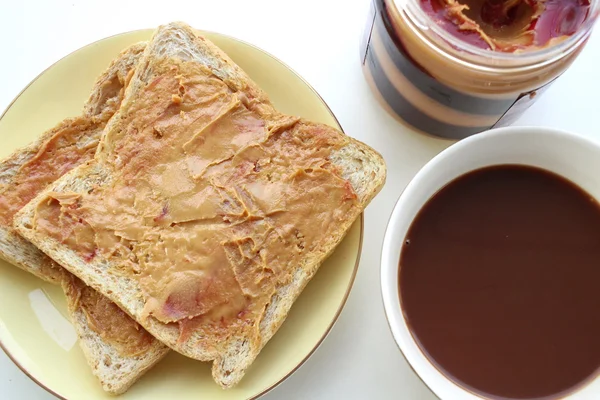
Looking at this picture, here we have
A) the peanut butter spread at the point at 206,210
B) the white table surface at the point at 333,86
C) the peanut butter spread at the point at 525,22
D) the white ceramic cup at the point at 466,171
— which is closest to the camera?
the white ceramic cup at the point at 466,171

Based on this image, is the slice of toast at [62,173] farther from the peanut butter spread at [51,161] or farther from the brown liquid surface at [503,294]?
the brown liquid surface at [503,294]

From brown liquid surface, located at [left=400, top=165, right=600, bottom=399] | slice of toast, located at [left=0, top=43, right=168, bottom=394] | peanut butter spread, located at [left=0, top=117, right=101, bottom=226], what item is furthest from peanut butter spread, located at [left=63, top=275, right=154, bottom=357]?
brown liquid surface, located at [left=400, top=165, right=600, bottom=399]

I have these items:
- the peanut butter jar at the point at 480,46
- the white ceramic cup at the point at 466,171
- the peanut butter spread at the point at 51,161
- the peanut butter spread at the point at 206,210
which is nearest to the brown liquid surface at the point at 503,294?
the white ceramic cup at the point at 466,171

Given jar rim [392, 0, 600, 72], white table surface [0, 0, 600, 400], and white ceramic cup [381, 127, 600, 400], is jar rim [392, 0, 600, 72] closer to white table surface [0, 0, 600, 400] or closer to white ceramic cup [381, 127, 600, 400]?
white ceramic cup [381, 127, 600, 400]

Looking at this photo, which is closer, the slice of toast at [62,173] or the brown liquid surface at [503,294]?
the brown liquid surface at [503,294]

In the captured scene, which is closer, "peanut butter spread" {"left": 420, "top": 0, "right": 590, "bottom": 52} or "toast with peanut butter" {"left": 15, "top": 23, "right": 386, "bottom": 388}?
"peanut butter spread" {"left": 420, "top": 0, "right": 590, "bottom": 52}

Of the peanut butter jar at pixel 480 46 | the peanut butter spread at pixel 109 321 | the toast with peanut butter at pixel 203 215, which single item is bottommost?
the peanut butter spread at pixel 109 321

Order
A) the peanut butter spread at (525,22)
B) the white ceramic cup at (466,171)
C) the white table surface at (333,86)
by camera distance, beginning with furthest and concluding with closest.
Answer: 1. the white table surface at (333,86)
2. the peanut butter spread at (525,22)
3. the white ceramic cup at (466,171)
